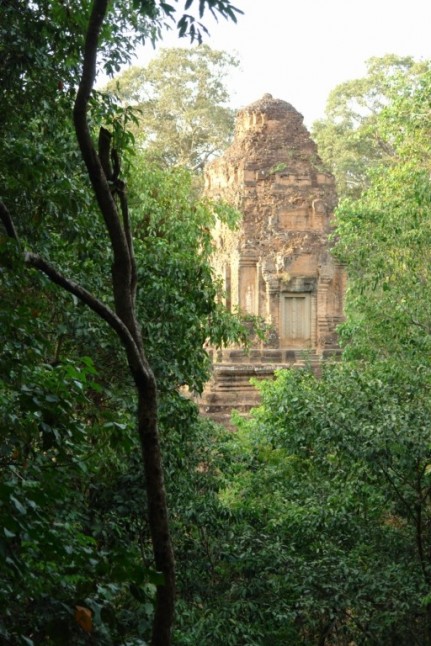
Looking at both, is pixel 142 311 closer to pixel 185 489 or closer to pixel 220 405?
pixel 185 489

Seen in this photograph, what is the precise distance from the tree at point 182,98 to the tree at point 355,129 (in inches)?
173

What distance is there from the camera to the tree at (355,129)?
3606 centimetres

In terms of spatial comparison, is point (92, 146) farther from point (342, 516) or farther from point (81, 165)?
point (342, 516)

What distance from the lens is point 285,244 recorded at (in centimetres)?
2364

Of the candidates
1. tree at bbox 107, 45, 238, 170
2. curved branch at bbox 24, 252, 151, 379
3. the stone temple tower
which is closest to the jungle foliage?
curved branch at bbox 24, 252, 151, 379

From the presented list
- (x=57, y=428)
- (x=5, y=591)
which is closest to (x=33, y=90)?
(x=57, y=428)

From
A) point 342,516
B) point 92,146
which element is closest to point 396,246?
point 342,516

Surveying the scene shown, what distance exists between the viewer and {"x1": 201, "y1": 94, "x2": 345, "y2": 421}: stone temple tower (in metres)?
23.6

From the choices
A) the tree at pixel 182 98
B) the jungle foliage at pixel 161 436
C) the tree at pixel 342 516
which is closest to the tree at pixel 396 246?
the jungle foliage at pixel 161 436

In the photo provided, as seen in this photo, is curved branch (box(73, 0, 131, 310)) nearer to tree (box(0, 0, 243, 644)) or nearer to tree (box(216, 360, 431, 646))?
tree (box(0, 0, 243, 644))

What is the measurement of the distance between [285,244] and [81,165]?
15530mm

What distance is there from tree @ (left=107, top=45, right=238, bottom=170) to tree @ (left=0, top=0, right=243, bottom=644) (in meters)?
25.4

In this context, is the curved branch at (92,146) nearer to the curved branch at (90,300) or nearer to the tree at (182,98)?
the curved branch at (90,300)

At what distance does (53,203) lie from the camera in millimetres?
7074
